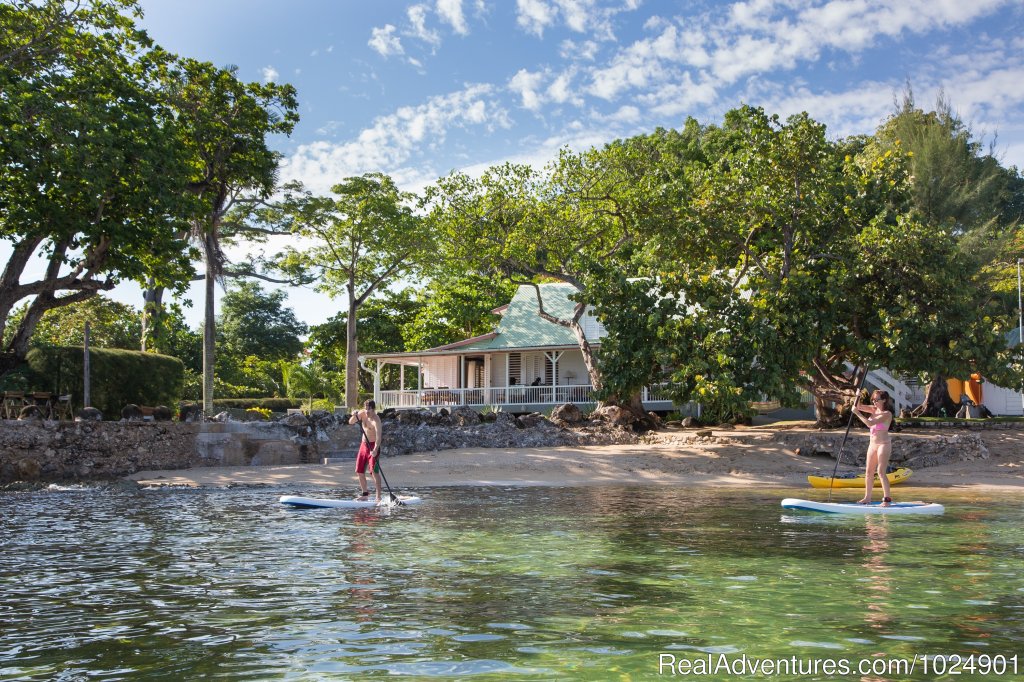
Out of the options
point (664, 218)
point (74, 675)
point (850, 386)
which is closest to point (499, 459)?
point (664, 218)

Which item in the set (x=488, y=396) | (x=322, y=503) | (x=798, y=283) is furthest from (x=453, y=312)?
(x=322, y=503)

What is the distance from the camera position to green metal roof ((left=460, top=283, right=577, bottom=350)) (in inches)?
1590

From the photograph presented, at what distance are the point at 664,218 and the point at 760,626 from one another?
909 inches

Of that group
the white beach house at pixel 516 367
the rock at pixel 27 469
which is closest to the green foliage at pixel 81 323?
the white beach house at pixel 516 367

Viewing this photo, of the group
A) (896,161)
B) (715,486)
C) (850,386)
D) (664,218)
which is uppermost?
(896,161)

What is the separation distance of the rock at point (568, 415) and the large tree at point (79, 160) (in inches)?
546

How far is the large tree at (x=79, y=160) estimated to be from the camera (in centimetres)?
2136

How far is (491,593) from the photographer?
7.91m

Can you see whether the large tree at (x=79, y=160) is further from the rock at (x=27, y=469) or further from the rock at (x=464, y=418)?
the rock at (x=464, y=418)

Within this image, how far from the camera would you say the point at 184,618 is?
6988 mm

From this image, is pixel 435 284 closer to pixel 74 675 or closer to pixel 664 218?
pixel 664 218

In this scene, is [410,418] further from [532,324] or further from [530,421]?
[532,324]

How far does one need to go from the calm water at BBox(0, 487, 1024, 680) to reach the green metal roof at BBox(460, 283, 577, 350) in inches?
1027

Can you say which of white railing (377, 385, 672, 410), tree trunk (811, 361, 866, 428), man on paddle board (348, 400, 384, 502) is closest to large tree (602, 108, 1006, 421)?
tree trunk (811, 361, 866, 428)
